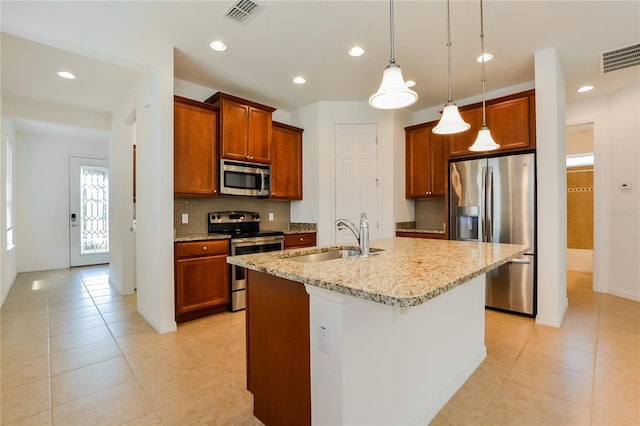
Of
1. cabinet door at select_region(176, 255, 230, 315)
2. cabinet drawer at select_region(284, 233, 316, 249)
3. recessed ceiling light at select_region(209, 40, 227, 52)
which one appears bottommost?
cabinet door at select_region(176, 255, 230, 315)

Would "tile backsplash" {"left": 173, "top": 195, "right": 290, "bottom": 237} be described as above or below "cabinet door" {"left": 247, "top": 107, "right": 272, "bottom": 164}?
below

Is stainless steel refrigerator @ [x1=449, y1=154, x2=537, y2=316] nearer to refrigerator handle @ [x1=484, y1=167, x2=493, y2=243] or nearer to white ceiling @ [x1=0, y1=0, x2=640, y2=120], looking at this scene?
refrigerator handle @ [x1=484, y1=167, x2=493, y2=243]

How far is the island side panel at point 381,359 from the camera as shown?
120cm

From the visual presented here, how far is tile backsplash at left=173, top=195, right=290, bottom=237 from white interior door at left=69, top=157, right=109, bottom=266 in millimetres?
4043

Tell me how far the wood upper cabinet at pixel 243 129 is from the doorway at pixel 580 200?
5548mm

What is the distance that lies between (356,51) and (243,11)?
113 centimetres

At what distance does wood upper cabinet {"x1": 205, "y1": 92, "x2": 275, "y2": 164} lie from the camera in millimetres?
3568

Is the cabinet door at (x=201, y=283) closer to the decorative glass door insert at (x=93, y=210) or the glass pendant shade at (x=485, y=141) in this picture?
the glass pendant shade at (x=485, y=141)

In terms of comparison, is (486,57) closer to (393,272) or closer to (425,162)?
(425,162)

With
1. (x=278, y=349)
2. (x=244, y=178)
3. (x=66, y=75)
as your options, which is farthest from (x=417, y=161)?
(x=66, y=75)

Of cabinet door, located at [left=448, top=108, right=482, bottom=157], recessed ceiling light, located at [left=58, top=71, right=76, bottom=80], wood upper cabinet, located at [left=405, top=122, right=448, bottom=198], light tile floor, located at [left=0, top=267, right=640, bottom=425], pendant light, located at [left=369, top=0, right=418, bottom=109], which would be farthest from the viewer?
wood upper cabinet, located at [left=405, top=122, right=448, bottom=198]

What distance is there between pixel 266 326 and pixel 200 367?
1.03 meters

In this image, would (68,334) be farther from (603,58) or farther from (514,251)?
(603,58)

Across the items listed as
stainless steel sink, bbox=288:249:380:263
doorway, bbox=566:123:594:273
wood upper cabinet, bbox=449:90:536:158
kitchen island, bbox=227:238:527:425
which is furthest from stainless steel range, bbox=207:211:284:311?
doorway, bbox=566:123:594:273
